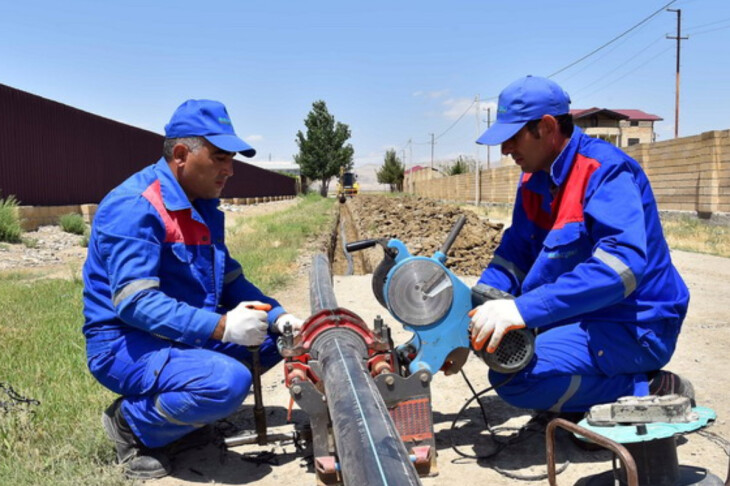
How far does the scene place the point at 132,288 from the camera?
2.65 metres

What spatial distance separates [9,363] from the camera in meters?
4.01

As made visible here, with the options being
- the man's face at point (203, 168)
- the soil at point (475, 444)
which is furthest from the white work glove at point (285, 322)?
the man's face at point (203, 168)

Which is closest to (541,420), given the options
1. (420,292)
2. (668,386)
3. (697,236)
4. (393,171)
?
(668,386)

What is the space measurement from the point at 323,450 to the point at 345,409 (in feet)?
2.17

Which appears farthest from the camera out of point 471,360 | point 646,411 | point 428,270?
point 471,360

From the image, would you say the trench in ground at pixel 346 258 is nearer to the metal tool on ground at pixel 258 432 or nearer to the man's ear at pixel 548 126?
the metal tool on ground at pixel 258 432

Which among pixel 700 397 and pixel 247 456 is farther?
pixel 700 397

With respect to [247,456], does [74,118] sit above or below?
above

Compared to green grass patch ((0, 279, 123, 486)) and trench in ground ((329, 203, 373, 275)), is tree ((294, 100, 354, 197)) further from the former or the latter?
green grass patch ((0, 279, 123, 486))

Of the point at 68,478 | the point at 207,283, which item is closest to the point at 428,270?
the point at 207,283

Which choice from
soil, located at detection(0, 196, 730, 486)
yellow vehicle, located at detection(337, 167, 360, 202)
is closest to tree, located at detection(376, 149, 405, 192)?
yellow vehicle, located at detection(337, 167, 360, 202)

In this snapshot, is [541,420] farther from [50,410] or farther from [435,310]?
[50,410]

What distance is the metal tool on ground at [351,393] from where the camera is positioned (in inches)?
75.3

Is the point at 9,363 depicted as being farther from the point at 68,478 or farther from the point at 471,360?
the point at 471,360
